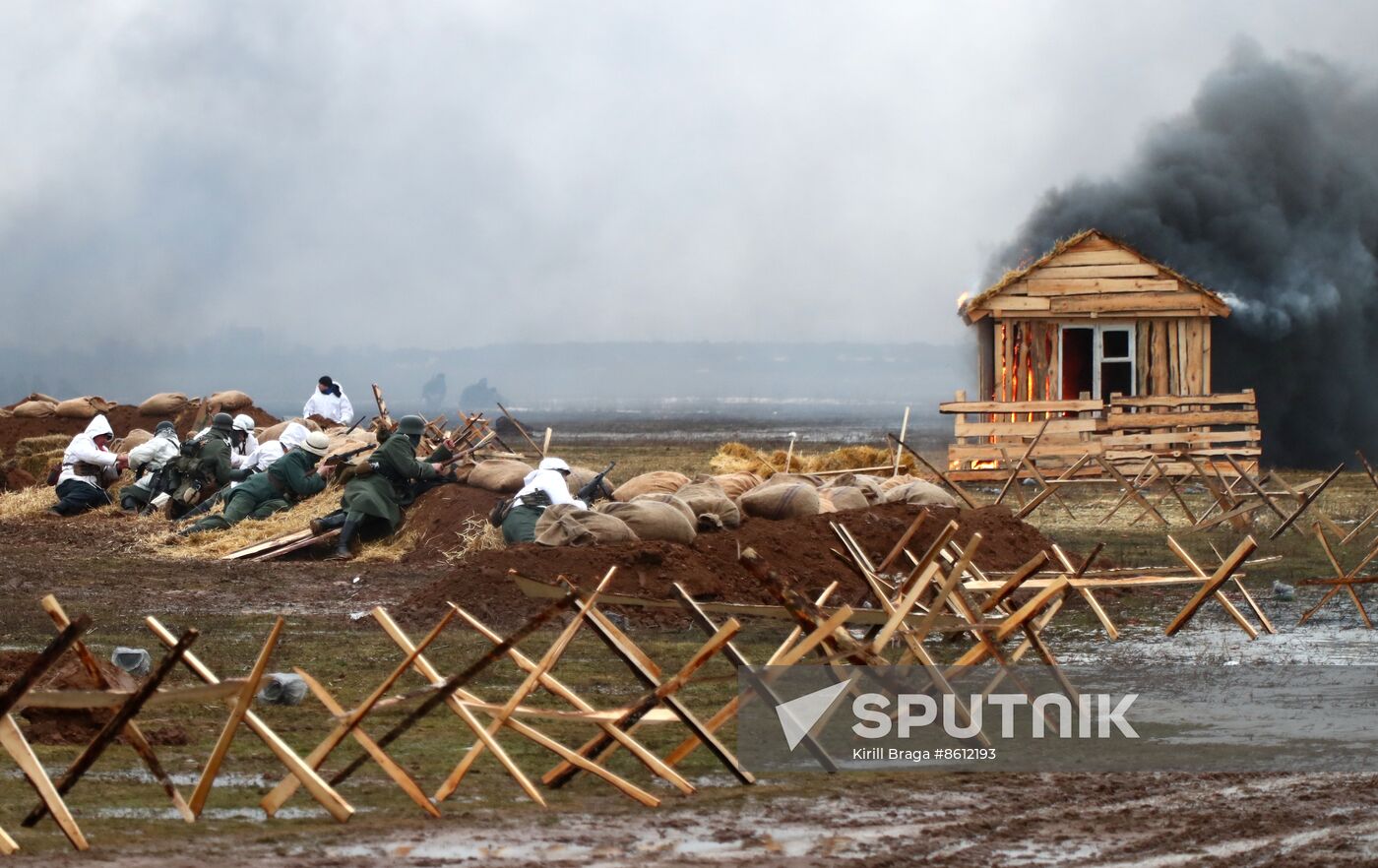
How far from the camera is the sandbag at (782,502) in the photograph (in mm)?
15695

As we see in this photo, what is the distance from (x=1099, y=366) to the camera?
27.2 m

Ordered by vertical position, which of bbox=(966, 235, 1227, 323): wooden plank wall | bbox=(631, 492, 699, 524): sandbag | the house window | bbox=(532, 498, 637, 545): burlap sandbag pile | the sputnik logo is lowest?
the sputnik logo

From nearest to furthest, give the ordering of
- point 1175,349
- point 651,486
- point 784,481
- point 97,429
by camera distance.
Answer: point 784,481
point 651,486
point 97,429
point 1175,349

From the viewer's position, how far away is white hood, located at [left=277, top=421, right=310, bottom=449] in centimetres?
2141

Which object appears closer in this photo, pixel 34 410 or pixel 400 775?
pixel 400 775

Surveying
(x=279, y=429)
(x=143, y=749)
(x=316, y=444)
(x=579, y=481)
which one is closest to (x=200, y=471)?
(x=316, y=444)

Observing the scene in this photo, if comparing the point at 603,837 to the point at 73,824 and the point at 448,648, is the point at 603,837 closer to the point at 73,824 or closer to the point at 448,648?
the point at 73,824

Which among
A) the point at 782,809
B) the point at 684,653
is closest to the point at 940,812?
the point at 782,809

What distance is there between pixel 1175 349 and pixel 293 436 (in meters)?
14.3

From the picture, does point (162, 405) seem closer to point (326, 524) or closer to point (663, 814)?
point (326, 524)

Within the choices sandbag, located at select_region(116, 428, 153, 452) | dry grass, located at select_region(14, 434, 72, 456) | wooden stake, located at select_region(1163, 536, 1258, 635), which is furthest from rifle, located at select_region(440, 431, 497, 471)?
wooden stake, located at select_region(1163, 536, 1258, 635)

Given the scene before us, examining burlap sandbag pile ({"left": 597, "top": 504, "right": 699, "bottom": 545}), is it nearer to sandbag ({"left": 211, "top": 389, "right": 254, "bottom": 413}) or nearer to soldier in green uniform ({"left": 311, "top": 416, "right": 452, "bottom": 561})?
soldier in green uniform ({"left": 311, "top": 416, "right": 452, "bottom": 561})

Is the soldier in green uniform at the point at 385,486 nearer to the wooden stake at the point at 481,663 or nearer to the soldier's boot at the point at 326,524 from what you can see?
the soldier's boot at the point at 326,524

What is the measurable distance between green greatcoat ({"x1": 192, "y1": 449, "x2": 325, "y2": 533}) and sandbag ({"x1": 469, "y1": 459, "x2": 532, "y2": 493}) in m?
2.38
